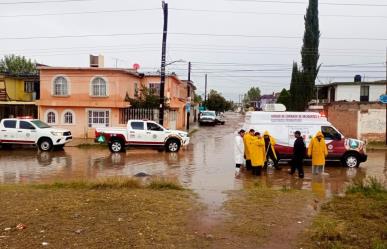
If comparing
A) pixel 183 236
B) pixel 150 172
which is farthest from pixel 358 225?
pixel 150 172

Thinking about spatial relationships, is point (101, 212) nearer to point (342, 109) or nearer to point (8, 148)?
point (8, 148)

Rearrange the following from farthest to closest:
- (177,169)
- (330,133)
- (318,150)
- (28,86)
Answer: (28,86) < (330,133) < (177,169) < (318,150)

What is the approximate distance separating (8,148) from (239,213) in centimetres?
1975

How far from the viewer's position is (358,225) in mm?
7879

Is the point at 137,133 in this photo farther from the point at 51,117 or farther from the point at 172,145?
the point at 51,117

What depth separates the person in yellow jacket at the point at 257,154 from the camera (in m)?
15.3

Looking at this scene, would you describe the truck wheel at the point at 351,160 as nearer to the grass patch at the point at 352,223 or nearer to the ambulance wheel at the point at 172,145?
the grass patch at the point at 352,223

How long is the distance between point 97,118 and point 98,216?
2435 centimetres

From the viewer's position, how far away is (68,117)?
3209cm

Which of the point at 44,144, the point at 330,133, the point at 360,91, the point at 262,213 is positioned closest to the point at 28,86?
the point at 44,144

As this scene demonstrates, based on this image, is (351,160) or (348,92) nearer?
(351,160)

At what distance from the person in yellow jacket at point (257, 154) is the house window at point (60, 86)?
2012cm

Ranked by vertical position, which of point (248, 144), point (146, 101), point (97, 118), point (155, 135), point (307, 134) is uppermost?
point (146, 101)

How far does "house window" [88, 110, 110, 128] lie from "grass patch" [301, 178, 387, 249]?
2330 cm
